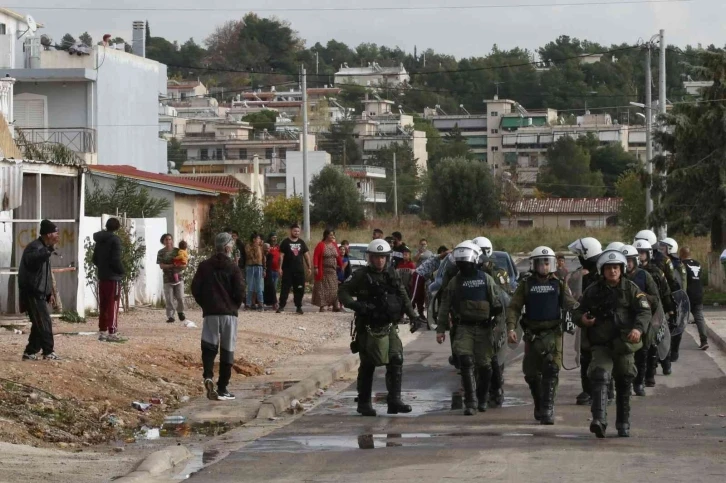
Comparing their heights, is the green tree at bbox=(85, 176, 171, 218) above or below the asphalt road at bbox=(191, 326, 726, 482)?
above

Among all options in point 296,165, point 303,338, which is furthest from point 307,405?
point 296,165

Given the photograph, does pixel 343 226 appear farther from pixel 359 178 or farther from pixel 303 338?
pixel 303 338

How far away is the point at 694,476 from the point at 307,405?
624 cm

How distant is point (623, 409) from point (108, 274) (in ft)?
28.1

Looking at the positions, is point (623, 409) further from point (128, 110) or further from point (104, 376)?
point (128, 110)

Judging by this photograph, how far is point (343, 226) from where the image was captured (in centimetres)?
8175

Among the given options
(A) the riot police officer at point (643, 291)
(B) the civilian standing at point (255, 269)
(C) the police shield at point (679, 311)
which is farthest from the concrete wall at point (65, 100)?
(A) the riot police officer at point (643, 291)

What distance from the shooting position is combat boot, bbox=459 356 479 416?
44.4ft

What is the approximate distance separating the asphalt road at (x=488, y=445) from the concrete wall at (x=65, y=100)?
3524 cm

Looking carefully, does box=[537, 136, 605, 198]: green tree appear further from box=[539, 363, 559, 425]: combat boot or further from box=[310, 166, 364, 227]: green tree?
box=[539, 363, 559, 425]: combat boot

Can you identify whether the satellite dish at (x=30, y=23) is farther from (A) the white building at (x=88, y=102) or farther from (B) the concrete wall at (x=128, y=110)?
(B) the concrete wall at (x=128, y=110)

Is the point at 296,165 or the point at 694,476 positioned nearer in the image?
the point at 694,476

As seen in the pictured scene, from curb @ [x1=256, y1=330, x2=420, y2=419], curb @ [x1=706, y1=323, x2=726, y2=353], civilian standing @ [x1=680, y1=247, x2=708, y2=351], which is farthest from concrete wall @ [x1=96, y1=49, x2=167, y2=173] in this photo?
civilian standing @ [x1=680, y1=247, x2=708, y2=351]

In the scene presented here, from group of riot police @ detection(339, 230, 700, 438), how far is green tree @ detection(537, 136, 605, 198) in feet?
347
